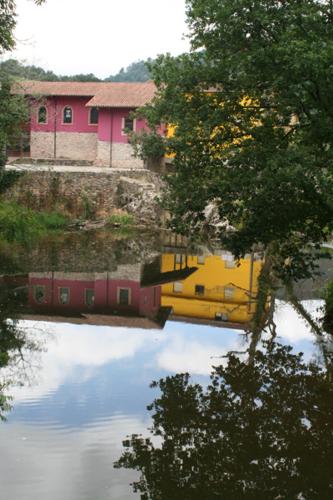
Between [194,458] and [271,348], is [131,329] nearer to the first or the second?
[271,348]

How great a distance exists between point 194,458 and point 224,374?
4.24 meters

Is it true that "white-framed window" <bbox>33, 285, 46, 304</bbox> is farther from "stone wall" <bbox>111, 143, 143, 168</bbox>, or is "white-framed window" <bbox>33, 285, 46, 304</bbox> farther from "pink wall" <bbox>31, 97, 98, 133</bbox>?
"pink wall" <bbox>31, 97, 98, 133</bbox>

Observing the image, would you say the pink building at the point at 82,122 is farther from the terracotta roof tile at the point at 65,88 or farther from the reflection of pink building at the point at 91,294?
the reflection of pink building at the point at 91,294

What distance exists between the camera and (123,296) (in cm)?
2400

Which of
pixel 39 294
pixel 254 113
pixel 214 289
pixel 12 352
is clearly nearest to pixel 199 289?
pixel 214 289

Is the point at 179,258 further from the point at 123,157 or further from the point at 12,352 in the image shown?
the point at 123,157

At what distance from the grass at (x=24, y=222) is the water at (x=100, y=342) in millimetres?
2730

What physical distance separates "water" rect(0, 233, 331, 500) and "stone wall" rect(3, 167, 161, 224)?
317 inches

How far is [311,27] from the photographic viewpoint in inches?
597

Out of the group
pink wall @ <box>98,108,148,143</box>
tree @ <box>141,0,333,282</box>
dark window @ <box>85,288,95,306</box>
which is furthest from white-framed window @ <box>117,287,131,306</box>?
pink wall @ <box>98,108,148,143</box>

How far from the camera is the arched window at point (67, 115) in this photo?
55.9 m

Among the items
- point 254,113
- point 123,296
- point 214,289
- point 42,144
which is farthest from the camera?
point 42,144

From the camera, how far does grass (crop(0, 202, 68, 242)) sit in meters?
34.3

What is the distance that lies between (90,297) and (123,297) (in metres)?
1.40
